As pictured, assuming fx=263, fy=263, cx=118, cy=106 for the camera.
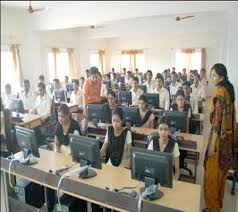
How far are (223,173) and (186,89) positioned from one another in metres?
2.37

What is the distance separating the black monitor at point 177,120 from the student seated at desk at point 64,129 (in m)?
0.93

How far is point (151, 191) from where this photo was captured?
1.51 meters

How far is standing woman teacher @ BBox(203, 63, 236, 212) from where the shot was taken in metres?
1.93

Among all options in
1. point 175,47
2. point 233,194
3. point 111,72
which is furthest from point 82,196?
point 175,47

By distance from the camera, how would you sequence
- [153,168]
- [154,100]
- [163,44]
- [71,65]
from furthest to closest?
[163,44] → [71,65] → [154,100] → [153,168]

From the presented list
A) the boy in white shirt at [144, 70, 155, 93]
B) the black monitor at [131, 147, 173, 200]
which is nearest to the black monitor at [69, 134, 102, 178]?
the black monitor at [131, 147, 173, 200]

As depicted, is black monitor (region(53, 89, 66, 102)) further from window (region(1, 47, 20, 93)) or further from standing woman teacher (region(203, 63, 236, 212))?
window (region(1, 47, 20, 93))

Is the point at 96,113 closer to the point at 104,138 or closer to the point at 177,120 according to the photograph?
the point at 104,138

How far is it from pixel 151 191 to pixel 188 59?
498cm

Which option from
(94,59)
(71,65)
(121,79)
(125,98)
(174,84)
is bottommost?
(125,98)

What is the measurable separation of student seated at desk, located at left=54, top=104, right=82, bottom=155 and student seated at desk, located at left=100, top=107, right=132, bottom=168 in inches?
14.0

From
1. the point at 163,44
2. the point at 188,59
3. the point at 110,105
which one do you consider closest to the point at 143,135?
the point at 110,105

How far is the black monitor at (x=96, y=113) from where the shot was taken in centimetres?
306

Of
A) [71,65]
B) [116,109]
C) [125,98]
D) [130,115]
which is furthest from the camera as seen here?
[71,65]
